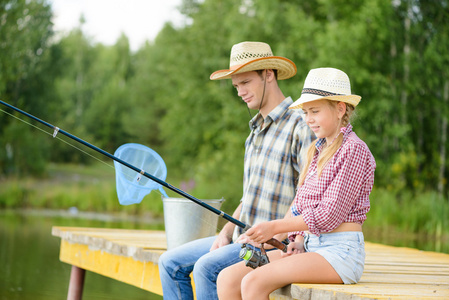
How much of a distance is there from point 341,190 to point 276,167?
529mm

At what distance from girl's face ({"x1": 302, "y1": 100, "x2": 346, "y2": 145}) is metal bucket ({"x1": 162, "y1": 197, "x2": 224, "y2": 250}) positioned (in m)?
1.02

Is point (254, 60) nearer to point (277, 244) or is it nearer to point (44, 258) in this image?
point (277, 244)

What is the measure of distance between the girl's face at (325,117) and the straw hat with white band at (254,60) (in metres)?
0.45

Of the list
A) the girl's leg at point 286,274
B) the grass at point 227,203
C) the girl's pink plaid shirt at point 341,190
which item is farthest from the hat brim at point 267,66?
the grass at point 227,203

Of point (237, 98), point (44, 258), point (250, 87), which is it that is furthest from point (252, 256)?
point (237, 98)

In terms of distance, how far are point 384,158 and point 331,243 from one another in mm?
12678

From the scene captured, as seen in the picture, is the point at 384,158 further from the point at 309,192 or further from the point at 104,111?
the point at 104,111

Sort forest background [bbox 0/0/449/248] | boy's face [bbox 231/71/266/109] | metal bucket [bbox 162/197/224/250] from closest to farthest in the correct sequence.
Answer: boy's face [bbox 231/71/266/109] → metal bucket [bbox 162/197/224/250] → forest background [bbox 0/0/449/248]

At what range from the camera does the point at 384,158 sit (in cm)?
1460

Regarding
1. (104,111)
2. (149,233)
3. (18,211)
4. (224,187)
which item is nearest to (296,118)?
(149,233)

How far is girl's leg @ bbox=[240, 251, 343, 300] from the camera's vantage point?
7.22ft

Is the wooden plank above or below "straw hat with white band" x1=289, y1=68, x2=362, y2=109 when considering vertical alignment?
below

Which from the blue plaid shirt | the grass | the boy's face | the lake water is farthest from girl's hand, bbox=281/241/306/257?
the grass

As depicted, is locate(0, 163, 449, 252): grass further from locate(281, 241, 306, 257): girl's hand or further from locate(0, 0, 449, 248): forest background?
locate(281, 241, 306, 257): girl's hand
